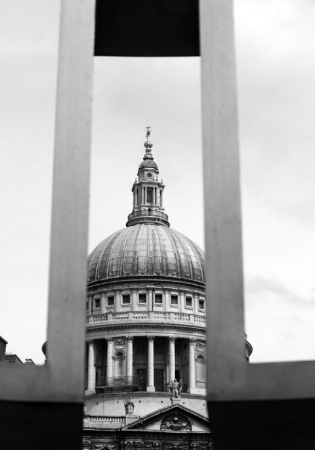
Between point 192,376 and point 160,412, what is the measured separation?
8720mm

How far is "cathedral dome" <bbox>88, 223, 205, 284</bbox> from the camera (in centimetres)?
7650

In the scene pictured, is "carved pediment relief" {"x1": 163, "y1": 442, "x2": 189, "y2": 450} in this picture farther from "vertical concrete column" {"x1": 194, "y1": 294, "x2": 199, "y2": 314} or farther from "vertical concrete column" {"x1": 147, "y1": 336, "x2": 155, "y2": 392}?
"vertical concrete column" {"x1": 194, "y1": 294, "x2": 199, "y2": 314}

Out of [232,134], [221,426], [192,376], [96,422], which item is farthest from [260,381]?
[192,376]

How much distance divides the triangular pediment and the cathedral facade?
0.08 m

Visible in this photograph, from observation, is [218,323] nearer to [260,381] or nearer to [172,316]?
[260,381]

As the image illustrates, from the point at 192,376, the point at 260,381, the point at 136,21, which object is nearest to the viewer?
the point at 260,381

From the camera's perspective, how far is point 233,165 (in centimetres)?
727

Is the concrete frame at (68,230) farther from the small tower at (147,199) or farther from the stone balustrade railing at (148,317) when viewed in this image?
the small tower at (147,199)

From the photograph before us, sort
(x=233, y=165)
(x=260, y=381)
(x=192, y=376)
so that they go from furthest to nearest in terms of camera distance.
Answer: (x=192, y=376)
(x=233, y=165)
(x=260, y=381)

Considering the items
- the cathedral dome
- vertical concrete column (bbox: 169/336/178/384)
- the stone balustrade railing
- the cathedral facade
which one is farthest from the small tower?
vertical concrete column (bbox: 169/336/178/384)

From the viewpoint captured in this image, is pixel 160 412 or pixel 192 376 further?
pixel 192 376

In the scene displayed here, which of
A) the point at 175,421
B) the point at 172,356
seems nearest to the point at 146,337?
the point at 172,356

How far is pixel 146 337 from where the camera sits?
237 feet

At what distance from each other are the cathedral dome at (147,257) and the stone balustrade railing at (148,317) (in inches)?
163
